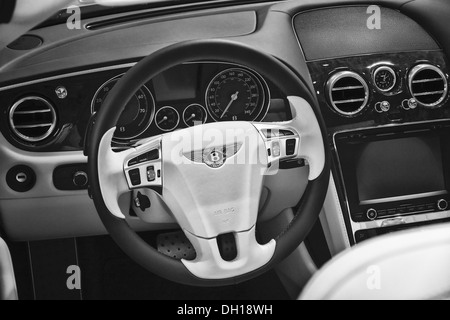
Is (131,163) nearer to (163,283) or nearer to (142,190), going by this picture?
(142,190)

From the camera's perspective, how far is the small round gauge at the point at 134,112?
1.47m

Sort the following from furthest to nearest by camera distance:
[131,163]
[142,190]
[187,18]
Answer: [187,18] < [142,190] < [131,163]

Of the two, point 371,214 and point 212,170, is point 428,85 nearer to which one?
point 371,214

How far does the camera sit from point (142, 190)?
142 centimetres

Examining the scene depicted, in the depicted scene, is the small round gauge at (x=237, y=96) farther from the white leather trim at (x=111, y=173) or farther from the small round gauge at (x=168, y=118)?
the white leather trim at (x=111, y=173)

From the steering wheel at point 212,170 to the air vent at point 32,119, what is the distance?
0.25m

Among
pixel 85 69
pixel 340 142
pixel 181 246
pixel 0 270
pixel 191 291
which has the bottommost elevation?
pixel 191 291

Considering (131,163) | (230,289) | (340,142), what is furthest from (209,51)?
(230,289)

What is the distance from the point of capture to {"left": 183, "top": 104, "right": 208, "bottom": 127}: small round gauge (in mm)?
1511

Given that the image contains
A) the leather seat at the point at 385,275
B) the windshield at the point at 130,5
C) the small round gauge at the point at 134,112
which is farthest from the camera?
the windshield at the point at 130,5

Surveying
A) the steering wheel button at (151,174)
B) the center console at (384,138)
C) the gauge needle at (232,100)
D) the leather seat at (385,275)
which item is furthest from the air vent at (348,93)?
the leather seat at (385,275)

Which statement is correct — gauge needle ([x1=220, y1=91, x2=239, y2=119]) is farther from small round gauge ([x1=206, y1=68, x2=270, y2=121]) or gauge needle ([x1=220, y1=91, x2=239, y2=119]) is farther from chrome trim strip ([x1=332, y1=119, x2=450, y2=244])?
chrome trim strip ([x1=332, y1=119, x2=450, y2=244])

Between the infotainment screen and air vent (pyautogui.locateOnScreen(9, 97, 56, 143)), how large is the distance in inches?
29.2

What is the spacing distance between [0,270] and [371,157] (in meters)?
0.94
